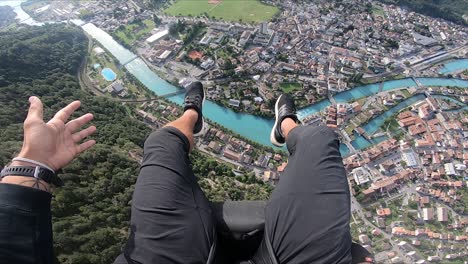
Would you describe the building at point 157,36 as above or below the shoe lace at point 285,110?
below

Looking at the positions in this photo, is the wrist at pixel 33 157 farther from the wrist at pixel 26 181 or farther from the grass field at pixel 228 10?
the grass field at pixel 228 10

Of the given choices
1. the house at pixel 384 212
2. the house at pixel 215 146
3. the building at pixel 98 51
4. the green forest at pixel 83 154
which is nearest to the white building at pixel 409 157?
the house at pixel 384 212

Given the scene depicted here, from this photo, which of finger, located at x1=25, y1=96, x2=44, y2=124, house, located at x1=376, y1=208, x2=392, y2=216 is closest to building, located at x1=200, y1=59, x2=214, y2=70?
house, located at x1=376, y1=208, x2=392, y2=216

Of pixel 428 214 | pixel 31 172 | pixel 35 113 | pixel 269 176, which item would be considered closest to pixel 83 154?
pixel 269 176

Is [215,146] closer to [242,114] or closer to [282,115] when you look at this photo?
[242,114]

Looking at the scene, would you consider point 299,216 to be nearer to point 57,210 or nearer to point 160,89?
point 57,210
